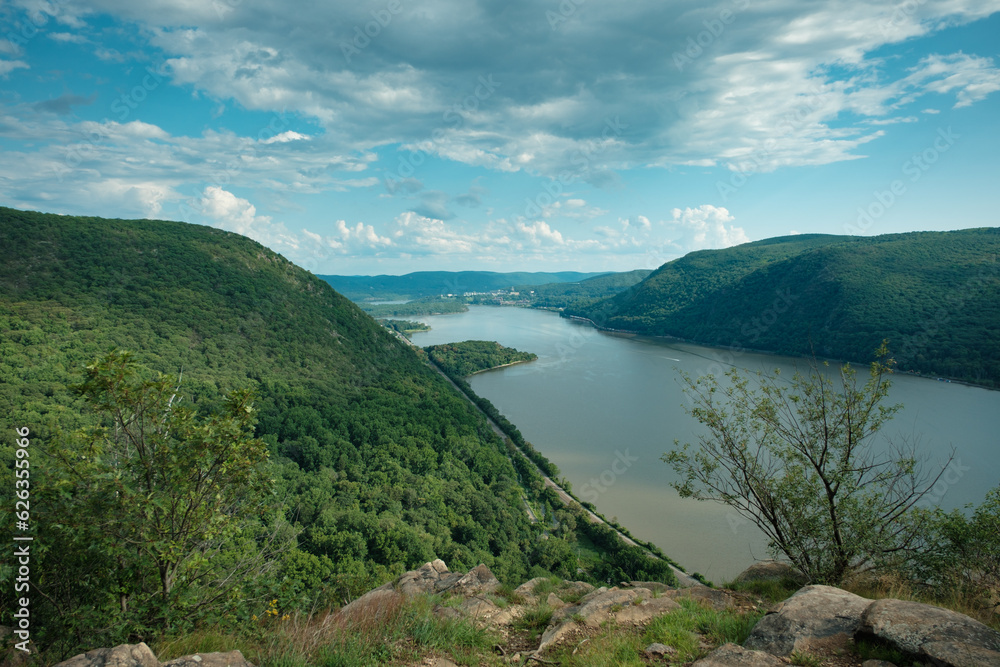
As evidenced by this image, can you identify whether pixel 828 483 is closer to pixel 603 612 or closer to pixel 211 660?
pixel 603 612

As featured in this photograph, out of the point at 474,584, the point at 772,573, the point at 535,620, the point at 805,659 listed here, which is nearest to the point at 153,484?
the point at 535,620

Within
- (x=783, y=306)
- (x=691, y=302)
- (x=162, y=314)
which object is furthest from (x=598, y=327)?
(x=162, y=314)

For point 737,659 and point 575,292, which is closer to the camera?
point 737,659

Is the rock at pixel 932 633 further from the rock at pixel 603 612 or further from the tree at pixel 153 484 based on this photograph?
the tree at pixel 153 484

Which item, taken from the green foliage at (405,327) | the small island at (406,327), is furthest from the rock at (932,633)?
the green foliage at (405,327)

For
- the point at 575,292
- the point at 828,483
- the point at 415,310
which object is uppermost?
the point at 575,292

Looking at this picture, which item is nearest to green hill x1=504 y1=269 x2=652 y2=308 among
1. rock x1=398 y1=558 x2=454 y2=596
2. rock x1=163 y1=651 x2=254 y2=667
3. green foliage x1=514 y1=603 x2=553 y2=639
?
rock x1=398 y1=558 x2=454 y2=596
